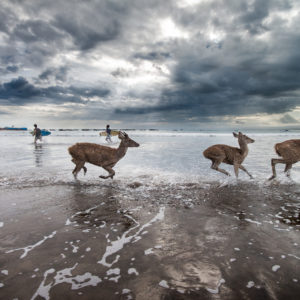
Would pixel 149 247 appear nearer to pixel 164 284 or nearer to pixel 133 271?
pixel 133 271

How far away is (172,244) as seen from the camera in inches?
133

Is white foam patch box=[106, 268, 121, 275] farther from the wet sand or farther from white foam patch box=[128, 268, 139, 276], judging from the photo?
white foam patch box=[128, 268, 139, 276]

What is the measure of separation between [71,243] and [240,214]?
139 inches

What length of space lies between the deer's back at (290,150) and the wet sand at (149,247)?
3.44 meters

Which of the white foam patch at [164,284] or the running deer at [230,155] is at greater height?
the running deer at [230,155]

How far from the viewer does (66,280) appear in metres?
2.55

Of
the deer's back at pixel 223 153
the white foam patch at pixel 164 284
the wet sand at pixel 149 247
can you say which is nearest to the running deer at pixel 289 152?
the deer's back at pixel 223 153

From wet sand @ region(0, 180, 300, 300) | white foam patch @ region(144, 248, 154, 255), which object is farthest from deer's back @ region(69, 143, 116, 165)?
white foam patch @ region(144, 248, 154, 255)

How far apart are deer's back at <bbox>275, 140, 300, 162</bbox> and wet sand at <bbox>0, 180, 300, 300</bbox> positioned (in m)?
3.44

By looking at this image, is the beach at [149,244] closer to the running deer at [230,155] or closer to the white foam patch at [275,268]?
the white foam patch at [275,268]

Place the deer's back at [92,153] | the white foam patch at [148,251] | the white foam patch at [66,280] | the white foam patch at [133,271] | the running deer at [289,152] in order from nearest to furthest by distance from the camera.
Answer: the white foam patch at [66,280]
the white foam patch at [133,271]
the white foam patch at [148,251]
the deer's back at [92,153]
the running deer at [289,152]

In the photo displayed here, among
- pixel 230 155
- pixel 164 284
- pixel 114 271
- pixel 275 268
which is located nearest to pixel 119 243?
pixel 114 271

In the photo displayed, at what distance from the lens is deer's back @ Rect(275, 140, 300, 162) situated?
8.73 m

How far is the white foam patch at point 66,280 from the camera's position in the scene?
2352mm
